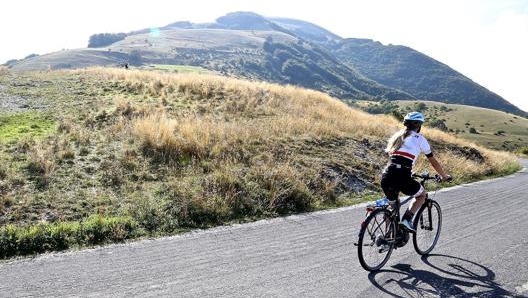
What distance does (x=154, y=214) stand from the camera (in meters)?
9.03

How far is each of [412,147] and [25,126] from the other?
13.2 metres

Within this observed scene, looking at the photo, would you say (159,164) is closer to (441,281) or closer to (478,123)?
(441,281)

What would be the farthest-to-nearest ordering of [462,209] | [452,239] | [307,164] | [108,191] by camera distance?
1. [307,164]
2. [462,209]
3. [108,191]
4. [452,239]

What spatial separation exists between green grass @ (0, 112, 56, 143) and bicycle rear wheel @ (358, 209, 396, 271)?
10.7 m

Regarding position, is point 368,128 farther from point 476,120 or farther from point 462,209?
point 476,120

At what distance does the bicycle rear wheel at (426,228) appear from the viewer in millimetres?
7863

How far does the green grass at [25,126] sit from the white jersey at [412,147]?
432 inches

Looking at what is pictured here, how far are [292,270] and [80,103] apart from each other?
1581cm

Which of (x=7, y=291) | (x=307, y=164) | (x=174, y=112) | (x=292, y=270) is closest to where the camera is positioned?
(x=7, y=291)

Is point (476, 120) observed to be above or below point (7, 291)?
below

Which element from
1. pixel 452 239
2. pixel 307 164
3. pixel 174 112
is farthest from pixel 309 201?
pixel 174 112

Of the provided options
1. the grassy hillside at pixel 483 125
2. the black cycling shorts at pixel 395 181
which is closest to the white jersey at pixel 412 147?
the black cycling shorts at pixel 395 181

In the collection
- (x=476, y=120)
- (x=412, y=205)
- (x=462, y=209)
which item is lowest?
(x=476, y=120)

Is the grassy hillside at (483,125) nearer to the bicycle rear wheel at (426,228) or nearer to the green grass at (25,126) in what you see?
the green grass at (25,126)
